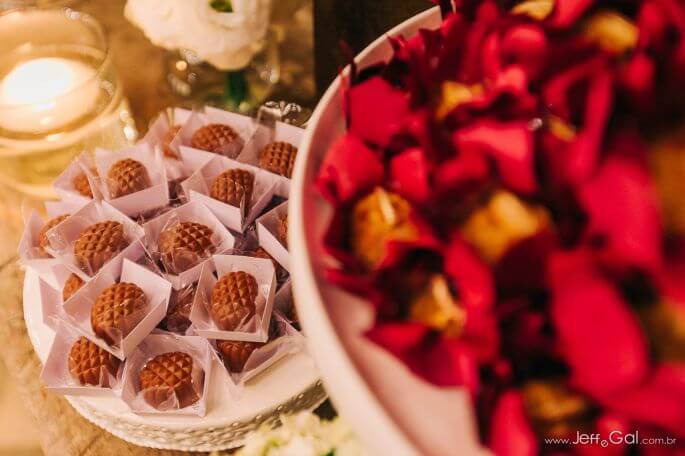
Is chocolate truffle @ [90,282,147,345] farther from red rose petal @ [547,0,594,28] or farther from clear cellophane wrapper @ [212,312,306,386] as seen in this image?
red rose petal @ [547,0,594,28]

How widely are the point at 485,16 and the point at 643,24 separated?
56mm

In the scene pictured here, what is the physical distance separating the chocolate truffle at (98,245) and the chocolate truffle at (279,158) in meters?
0.15

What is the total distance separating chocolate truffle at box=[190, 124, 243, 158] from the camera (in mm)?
643

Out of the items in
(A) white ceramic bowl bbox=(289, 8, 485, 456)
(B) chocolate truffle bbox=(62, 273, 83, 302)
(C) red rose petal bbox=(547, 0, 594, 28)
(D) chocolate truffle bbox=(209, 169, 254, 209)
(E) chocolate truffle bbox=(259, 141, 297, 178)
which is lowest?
(B) chocolate truffle bbox=(62, 273, 83, 302)

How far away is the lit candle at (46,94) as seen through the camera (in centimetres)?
66

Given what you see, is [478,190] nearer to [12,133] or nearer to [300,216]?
[300,216]

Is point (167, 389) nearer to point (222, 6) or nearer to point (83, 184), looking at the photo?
point (83, 184)

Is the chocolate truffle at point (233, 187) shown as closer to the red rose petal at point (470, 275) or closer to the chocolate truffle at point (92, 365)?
the chocolate truffle at point (92, 365)

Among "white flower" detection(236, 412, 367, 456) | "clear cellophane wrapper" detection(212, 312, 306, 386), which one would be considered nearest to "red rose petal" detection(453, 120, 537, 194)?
"white flower" detection(236, 412, 367, 456)

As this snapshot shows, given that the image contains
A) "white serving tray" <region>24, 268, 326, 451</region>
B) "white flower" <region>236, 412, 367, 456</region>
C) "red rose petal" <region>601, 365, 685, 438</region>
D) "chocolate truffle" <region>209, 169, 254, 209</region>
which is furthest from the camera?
"chocolate truffle" <region>209, 169, 254, 209</region>

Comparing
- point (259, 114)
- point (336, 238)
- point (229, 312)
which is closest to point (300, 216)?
point (336, 238)

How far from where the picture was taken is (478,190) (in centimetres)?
22

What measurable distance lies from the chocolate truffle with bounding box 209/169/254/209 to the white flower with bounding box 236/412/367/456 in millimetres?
246

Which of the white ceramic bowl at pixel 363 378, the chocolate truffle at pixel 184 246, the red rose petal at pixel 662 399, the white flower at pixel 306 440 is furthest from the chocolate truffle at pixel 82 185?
the red rose petal at pixel 662 399
